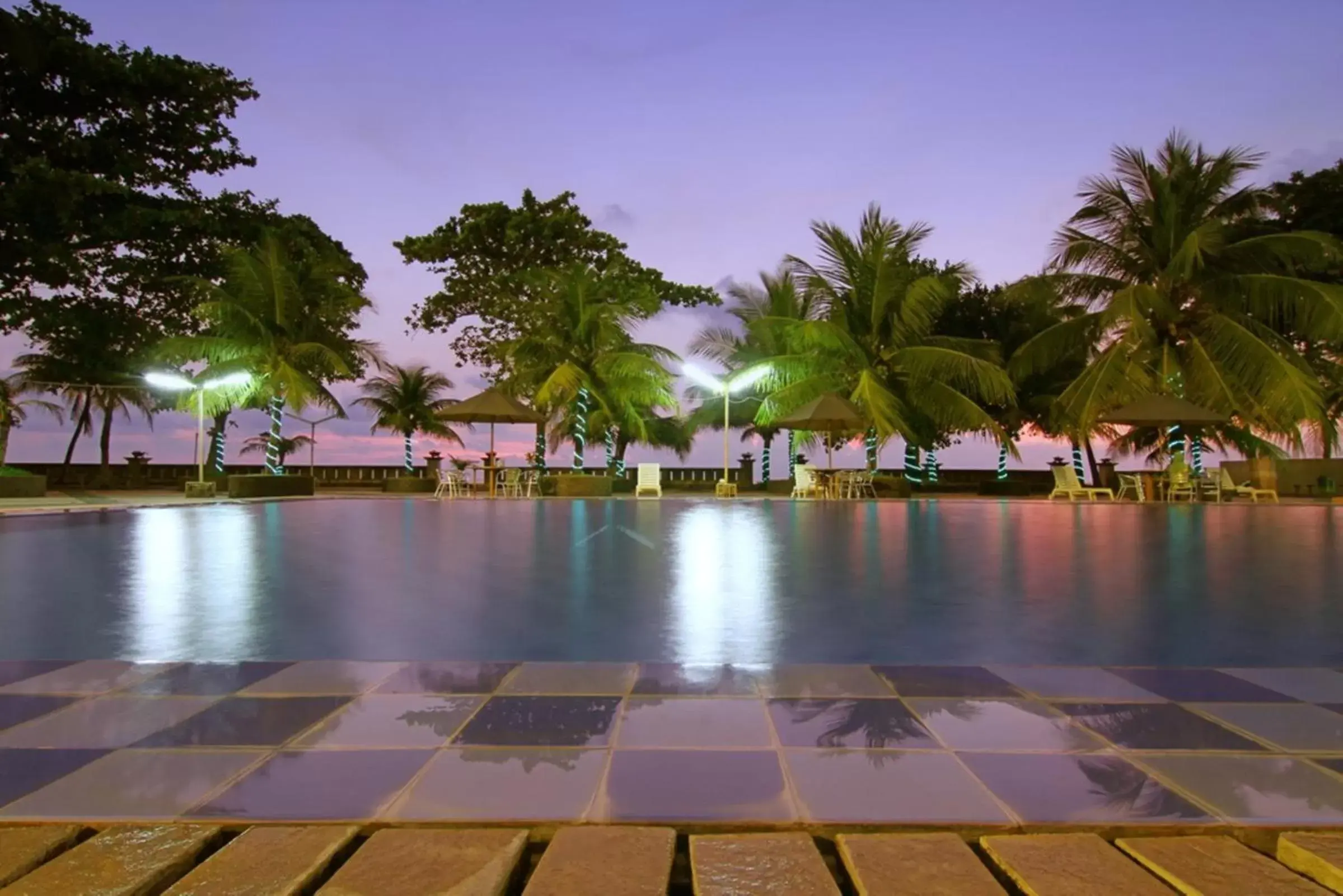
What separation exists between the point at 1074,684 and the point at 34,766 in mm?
2981

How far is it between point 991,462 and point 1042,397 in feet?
21.4

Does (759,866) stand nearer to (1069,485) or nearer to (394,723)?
(394,723)

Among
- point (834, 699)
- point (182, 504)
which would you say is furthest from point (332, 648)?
point (182, 504)

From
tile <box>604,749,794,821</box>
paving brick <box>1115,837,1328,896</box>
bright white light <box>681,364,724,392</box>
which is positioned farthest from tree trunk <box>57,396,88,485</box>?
paving brick <box>1115,837,1328,896</box>

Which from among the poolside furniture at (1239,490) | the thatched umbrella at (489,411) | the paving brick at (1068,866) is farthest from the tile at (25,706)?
the poolside furniture at (1239,490)

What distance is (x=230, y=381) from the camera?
18.2 m

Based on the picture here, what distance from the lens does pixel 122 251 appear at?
63.8ft

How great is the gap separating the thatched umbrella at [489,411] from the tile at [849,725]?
52.8ft

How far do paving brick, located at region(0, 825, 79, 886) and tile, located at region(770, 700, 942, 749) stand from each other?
5.07 ft

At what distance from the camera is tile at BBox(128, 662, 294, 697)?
2.64m

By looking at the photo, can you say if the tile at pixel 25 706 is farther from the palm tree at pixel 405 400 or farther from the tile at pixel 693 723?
the palm tree at pixel 405 400

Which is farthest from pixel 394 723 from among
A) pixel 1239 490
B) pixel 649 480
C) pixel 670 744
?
pixel 1239 490

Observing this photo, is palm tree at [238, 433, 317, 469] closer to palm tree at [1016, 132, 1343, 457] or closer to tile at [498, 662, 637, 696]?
palm tree at [1016, 132, 1343, 457]

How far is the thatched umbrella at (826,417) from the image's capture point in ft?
54.9
